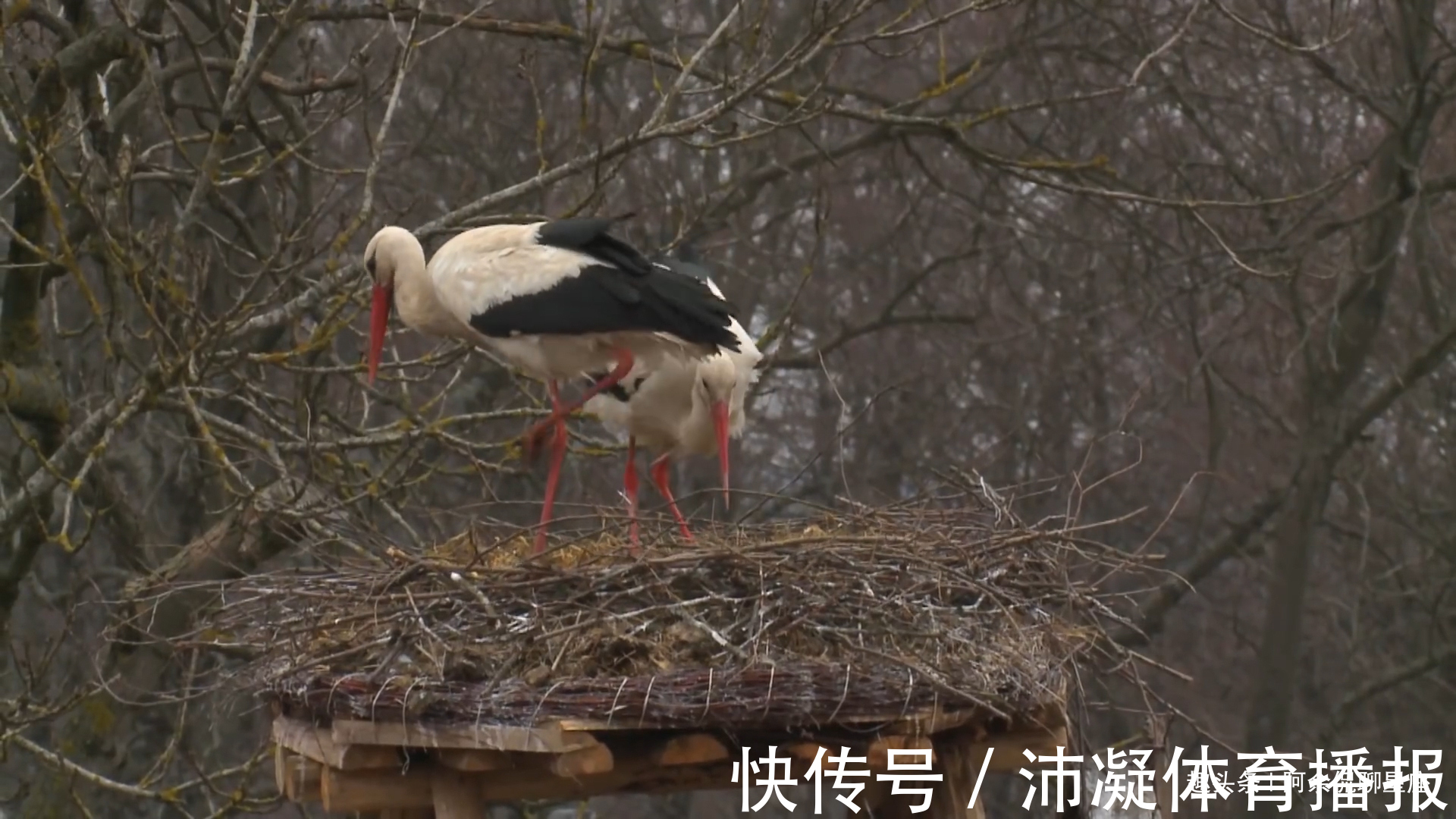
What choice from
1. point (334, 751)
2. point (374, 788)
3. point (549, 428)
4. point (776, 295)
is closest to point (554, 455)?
point (549, 428)

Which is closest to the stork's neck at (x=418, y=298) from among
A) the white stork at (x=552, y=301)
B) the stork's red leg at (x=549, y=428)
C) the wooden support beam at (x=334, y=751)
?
the white stork at (x=552, y=301)

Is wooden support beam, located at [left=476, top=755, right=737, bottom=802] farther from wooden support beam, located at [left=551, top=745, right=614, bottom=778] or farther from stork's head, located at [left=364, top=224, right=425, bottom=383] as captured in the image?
stork's head, located at [left=364, top=224, right=425, bottom=383]

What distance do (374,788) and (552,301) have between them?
1.75 meters

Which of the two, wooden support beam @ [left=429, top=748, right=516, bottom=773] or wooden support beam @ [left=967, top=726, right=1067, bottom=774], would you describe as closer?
wooden support beam @ [left=429, top=748, right=516, bottom=773]

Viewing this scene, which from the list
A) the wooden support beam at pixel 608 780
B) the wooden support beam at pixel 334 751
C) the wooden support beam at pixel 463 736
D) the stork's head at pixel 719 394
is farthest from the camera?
the stork's head at pixel 719 394

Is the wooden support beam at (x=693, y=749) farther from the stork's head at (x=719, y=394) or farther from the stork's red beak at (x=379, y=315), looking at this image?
the stork's red beak at (x=379, y=315)

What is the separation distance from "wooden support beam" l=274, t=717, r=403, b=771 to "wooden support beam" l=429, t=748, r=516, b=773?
0.12 meters

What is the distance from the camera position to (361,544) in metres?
4.99

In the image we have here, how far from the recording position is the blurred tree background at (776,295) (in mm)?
6031

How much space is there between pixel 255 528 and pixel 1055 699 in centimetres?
365

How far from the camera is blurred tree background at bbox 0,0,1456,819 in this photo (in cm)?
603

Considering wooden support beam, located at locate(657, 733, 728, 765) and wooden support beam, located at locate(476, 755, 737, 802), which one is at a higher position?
wooden support beam, located at locate(657, 733, 728, 765)

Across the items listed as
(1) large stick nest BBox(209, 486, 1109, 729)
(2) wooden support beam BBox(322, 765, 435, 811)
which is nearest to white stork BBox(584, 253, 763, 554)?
(1) large stick nest BBox(209, 486, 1109, 729)

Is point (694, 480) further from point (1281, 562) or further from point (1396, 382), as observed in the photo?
point (1396, 382)
